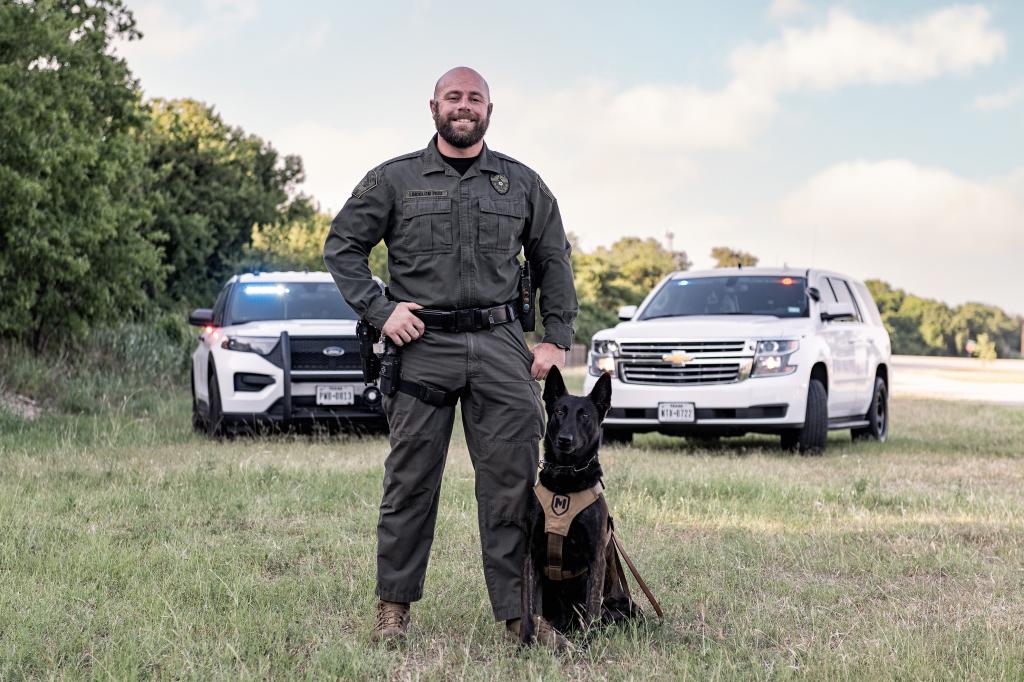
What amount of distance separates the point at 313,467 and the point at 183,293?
2948 cm

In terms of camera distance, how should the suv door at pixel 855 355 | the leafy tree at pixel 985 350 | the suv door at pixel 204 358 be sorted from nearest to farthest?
the suv door at pixel 204 358
the suv door at pixel 855 355
the leafy tree at pixel 985 350

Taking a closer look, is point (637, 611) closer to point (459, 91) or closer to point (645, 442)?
point (459, 91)

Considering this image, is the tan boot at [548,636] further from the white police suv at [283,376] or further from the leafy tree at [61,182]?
the leafy tree at [61,182]

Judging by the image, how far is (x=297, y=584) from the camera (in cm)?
554

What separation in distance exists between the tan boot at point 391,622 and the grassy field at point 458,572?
0.28 feet

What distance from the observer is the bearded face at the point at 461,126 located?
14.7ft

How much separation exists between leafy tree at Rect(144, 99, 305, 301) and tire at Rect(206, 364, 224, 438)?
22.9 meters

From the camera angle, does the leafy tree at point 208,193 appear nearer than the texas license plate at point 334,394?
No

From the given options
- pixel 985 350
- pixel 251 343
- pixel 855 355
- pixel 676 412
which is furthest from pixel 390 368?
pixel 985 350

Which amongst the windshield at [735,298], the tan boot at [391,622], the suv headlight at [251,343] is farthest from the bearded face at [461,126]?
the windshield at [735,298]

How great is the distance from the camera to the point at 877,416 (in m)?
14.1

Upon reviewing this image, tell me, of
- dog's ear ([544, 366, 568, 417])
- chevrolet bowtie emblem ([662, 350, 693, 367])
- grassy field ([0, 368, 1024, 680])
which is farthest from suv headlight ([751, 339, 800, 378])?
dog's ear ([544, 366, 568, 417])

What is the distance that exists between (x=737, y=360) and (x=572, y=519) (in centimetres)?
749

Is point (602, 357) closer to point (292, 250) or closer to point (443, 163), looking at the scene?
point (443, 163)
